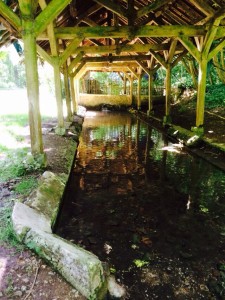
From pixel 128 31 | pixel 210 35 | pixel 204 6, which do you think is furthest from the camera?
pixel 210 35

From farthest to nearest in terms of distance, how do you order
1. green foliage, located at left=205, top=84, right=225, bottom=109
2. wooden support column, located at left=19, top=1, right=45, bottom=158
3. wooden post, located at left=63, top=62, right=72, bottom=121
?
green foliage, located at left=205, top=84, right=225, bottom=109, wooden post, located at left=63, top=62, right=72, bottom=121, wooden support column, located at left=19, top=1, right=45, bottom=158

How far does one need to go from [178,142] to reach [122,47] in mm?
4353

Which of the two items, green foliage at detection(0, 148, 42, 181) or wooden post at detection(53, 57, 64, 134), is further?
wooden post at detection(53, 57, 64, 134)

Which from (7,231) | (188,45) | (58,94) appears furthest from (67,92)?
(7,231)

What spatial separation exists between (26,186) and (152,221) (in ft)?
6.49

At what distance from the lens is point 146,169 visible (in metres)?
6.88

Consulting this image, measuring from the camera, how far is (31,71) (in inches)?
197

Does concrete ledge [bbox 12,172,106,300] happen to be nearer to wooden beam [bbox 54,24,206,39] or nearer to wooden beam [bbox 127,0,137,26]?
wooden beam [bbox 54,24,206,39]

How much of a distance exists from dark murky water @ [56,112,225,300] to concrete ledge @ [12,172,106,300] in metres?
0.44

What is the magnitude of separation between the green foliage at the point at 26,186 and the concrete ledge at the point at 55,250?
1.00 feet

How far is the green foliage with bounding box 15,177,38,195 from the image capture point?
4160 millimetres

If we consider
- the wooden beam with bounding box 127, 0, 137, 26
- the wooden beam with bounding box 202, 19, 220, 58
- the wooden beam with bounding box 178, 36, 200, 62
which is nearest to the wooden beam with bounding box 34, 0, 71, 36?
the wooden beam with bounding box 127, 0, 137, 26

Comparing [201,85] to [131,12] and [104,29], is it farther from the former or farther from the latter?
[104,29]

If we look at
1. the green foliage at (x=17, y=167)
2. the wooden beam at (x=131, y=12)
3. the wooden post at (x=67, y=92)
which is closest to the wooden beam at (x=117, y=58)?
the wooden post at (x=67, y=92)
